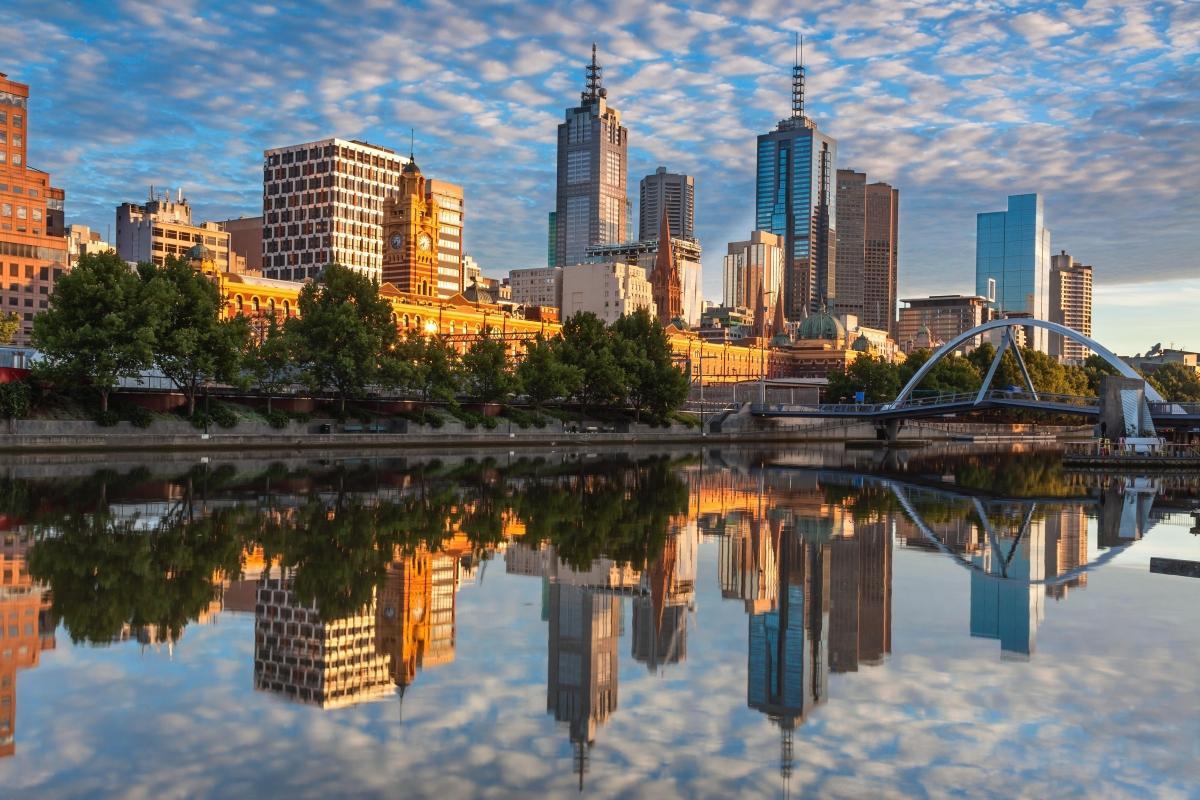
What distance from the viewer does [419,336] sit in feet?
327

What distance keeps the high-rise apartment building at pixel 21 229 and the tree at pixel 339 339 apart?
240 feet

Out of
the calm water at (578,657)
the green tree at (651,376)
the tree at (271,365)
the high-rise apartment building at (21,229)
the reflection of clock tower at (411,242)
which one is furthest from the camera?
the reflection of clock tower at (411,242)

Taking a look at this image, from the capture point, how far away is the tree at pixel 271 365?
85000mm

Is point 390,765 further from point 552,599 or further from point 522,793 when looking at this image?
point 552,599

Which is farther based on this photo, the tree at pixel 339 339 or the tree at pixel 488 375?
the tree at pixel 488 375

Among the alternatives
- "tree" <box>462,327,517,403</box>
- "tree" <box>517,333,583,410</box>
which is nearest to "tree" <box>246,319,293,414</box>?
"tree" <box>462,327,517,403</box>

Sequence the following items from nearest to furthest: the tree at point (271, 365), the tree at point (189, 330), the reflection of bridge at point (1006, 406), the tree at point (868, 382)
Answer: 1. the tree at point (189, 330)
2. the tree at point (271, 365)
3. the reflection of bridge at point (1006, 406)
4. the tree at point (868, 382)

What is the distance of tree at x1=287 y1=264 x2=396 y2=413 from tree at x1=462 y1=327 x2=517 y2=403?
9.77 meters

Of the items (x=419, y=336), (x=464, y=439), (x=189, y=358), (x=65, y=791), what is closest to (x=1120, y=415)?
(x=464, y=439)

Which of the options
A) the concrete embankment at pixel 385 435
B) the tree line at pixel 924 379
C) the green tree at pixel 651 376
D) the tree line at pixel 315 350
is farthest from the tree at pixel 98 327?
the tree line at pixel 924 379

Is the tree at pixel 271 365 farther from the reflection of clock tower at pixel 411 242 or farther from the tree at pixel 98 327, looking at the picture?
the reflection of clock tower at pixel 411 242

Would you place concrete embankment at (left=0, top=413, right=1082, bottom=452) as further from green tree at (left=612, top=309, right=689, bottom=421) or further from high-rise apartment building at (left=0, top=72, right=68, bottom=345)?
high-rise apartment building at (left=0, top=72, right=68, bottom=345)

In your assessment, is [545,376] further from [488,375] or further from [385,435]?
[385,435]

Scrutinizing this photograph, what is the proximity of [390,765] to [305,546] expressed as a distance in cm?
1607
